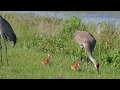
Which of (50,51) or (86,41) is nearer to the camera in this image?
(86,41)

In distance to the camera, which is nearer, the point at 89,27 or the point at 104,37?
the point at 104,37

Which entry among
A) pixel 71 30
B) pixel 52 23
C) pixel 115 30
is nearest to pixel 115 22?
pixel 115 30

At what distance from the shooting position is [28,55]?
11.4 metres

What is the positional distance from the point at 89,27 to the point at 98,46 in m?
2.21

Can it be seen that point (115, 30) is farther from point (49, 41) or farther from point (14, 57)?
point (14, 57)

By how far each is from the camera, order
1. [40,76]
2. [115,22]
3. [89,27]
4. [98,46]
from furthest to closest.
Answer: [89,27] < [115,22] < [98,46] < [40,76]

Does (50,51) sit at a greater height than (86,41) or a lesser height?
lesser

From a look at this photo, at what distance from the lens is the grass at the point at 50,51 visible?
938 cm

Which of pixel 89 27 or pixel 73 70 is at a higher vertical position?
pixel 89 27

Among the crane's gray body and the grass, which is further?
the crane's gray body

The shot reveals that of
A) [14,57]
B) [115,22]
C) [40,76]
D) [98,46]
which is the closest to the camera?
[40,76]

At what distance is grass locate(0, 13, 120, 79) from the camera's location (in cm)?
938

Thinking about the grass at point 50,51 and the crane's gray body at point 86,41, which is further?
the crane's gray body at point 86,41

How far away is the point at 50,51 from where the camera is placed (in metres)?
12.2
